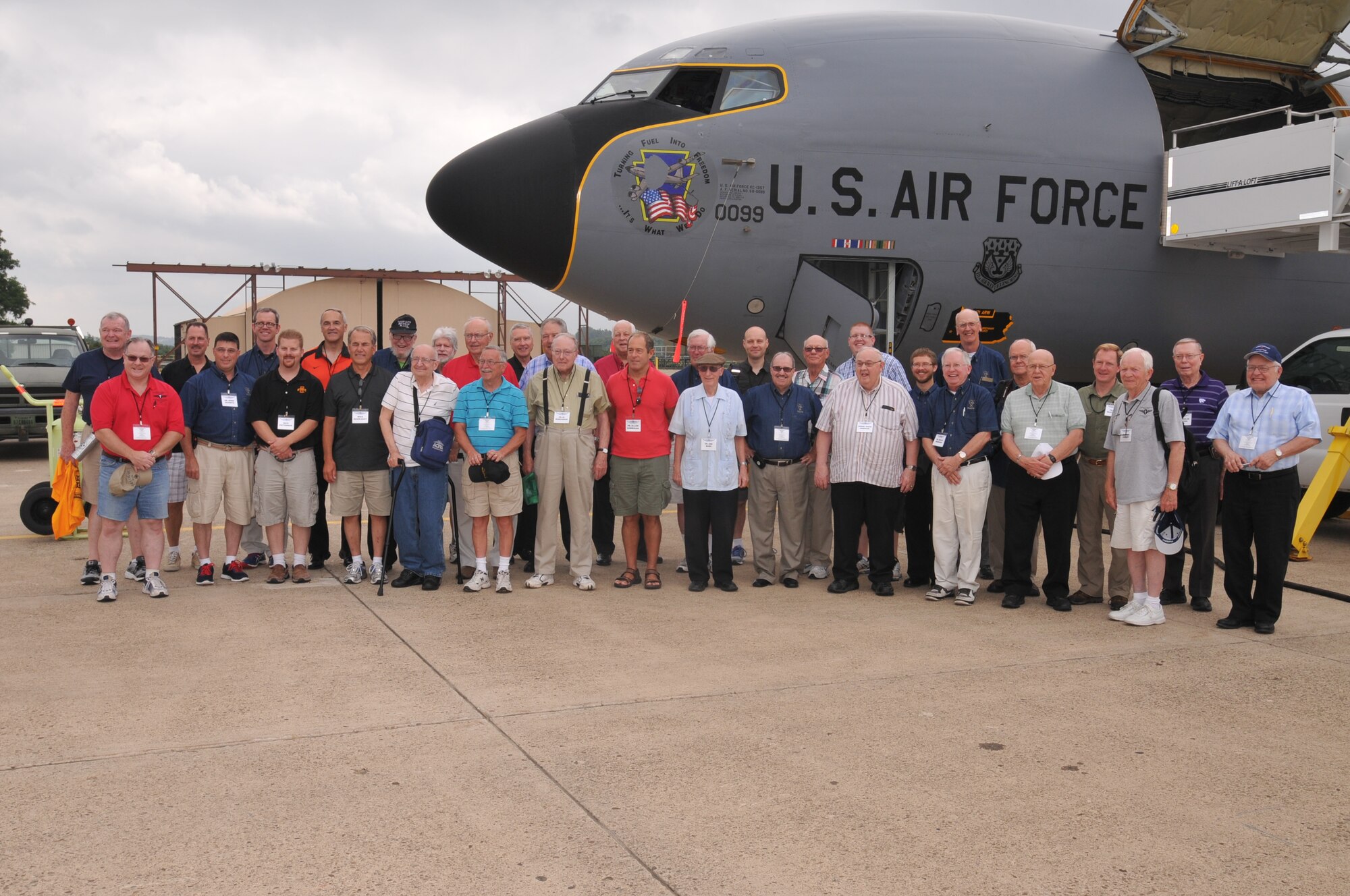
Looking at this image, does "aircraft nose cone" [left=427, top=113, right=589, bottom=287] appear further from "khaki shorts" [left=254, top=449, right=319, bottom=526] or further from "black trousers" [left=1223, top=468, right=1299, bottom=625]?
"black trousers" [left=1223, top=468, right=1299, bottom=625]

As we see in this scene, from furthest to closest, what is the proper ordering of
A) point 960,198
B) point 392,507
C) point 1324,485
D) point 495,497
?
point 960,198 < point 1324,485 < point 392,507 < point 495,497

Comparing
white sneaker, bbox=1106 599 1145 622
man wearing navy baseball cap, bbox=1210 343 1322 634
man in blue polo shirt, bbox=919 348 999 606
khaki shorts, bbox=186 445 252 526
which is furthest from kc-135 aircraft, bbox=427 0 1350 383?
white sneaker, bbox=1106 599 1145 622

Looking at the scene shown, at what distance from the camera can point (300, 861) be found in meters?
3.26

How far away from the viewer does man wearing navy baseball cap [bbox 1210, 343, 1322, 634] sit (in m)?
6.36

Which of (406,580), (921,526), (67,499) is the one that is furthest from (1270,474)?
(67,499)

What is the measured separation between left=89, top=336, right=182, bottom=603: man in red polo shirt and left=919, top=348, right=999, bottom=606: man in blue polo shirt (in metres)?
5.12

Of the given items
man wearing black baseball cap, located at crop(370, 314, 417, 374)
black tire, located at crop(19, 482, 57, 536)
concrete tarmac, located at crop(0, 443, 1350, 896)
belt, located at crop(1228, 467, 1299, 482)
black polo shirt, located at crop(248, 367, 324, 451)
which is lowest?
concrete tarmac, located at crop(0, 443, 1350, 896)

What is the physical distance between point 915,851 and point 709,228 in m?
6.53

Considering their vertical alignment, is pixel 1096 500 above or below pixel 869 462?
below

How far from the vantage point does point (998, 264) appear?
32.2 feet

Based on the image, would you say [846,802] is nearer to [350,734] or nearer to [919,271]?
[350,734]

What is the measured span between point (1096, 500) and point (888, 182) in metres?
3.61

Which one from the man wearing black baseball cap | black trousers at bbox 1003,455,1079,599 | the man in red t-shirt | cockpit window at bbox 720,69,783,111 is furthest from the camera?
cockpit window at bbox 720,69,783,111

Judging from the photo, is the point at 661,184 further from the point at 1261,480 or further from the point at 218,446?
the point at 1261,480
